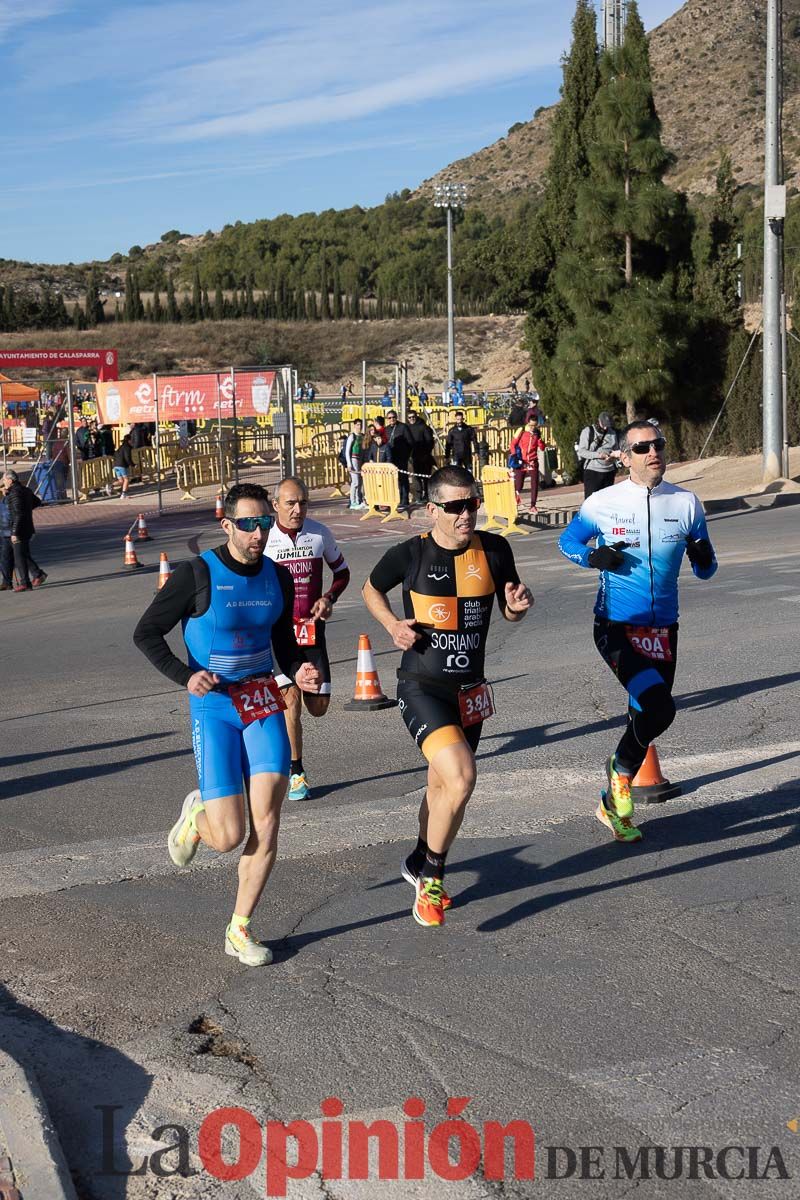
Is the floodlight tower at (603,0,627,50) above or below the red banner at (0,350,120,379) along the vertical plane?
above

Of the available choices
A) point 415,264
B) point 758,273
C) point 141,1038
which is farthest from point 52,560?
point 415,264

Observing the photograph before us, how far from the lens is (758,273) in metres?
43.6

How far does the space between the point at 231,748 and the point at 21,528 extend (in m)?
15.2

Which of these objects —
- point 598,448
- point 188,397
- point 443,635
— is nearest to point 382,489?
point 188,397

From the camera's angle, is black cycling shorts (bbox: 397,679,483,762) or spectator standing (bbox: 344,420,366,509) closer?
black cycling shorts (bbox: 397,679,483,762)

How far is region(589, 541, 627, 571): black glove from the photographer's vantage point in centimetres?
703

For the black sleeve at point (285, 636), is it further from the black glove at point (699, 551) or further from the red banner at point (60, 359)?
the red banner at point (60, 359)

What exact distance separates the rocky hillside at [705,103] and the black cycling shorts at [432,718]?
106 metres

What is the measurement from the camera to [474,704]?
604 cm

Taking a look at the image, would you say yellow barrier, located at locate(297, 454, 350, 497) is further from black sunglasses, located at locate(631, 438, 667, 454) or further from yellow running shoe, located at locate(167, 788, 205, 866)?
yellow running shoe, located at locate(167, 788, 205, 866)

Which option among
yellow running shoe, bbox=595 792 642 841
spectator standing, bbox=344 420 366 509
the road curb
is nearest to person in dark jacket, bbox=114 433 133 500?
spectator standing, bbox=344 420 366 509

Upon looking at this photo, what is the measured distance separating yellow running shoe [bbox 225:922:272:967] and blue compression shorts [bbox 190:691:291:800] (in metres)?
0.55

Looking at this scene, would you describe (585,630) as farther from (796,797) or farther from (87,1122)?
(87,1122)

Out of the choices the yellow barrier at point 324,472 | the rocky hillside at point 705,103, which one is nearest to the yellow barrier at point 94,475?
the yellow barrier at point 324,472
